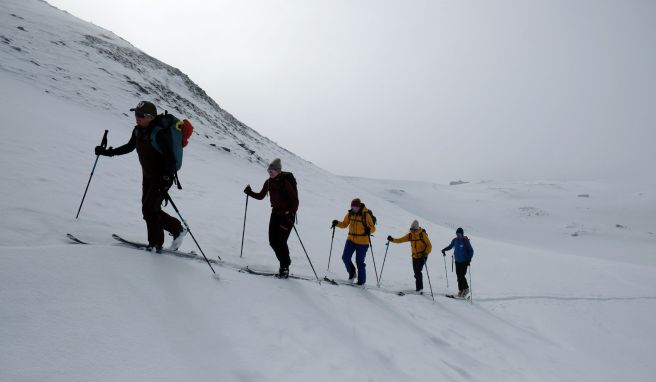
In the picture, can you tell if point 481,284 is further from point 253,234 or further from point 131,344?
point 131,344

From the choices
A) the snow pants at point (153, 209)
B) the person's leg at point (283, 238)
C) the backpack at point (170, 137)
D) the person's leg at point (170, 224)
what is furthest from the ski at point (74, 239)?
the person's leg at point (283, 238)

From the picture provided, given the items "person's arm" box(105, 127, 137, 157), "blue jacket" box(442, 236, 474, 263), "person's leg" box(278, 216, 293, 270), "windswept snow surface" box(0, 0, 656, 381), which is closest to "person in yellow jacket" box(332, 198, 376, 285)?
"windswept snow surface" box(0, 0, 656, 381)

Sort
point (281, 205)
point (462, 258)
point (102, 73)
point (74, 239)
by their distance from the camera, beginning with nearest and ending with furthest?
1. point (74, 239)
2. point (281, 205)
3. point (462, 258)
4. point (102, 73)

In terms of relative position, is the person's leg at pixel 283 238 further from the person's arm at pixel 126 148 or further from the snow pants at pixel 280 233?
the person's arm at pixel 126 148

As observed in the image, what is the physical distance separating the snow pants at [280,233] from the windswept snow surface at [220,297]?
582 millimetres

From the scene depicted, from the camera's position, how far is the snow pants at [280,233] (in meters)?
6.53

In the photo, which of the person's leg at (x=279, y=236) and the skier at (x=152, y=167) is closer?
the skier at (x=152, y=167)

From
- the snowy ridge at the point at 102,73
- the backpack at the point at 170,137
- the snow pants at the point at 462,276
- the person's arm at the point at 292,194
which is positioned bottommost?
the snow pants at the point at 462,276

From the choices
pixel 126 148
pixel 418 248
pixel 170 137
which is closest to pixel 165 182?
pixel 170 137

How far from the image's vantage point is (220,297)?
15.1ft

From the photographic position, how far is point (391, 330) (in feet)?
20.1

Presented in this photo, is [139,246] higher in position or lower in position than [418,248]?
lower

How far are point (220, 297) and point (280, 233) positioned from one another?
6.93 ft

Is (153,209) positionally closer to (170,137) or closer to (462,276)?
(170,137)
